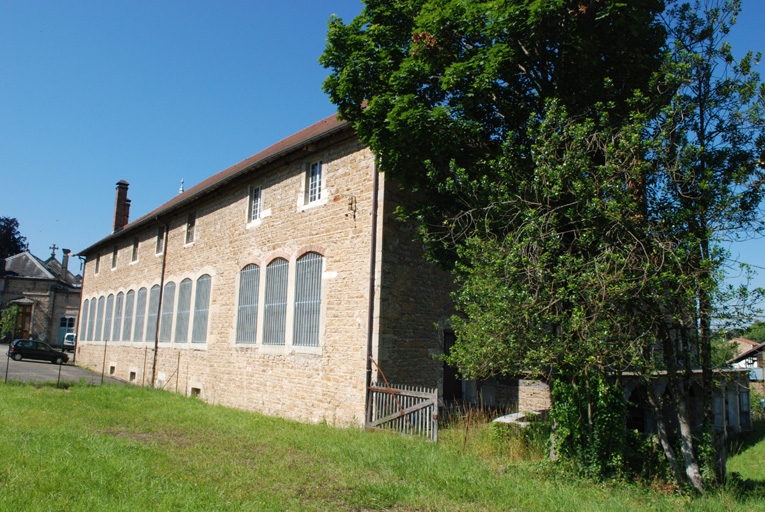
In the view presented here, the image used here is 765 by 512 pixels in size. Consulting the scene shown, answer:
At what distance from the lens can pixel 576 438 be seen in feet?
26.2

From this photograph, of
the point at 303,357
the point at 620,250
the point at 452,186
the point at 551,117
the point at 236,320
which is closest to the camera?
the point at 620,250

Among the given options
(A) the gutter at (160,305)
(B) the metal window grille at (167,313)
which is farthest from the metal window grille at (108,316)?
(B) the metal window grille at (167,313)

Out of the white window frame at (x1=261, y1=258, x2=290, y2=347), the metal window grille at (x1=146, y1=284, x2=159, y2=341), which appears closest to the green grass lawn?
the white window frame at (x1=261, y1=258, x2=290, y2=347)

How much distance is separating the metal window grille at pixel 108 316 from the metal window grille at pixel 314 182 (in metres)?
16.1

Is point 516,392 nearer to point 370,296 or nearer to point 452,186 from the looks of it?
point 370,296

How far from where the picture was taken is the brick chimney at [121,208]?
3023 centimetres

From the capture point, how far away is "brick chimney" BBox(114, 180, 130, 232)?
3023 centimetres

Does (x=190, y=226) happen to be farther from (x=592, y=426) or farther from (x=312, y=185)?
(x=592, y=426)

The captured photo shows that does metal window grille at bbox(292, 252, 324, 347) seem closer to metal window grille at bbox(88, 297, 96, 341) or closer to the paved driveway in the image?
the paved driveway

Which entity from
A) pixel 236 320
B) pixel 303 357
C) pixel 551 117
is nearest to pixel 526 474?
pixel 551 117

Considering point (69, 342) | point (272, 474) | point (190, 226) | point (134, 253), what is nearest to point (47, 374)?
point (134, 253)

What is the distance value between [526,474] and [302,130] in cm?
1560

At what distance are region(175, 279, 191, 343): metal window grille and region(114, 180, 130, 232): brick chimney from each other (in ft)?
44.0

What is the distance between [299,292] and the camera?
13.4 meters
